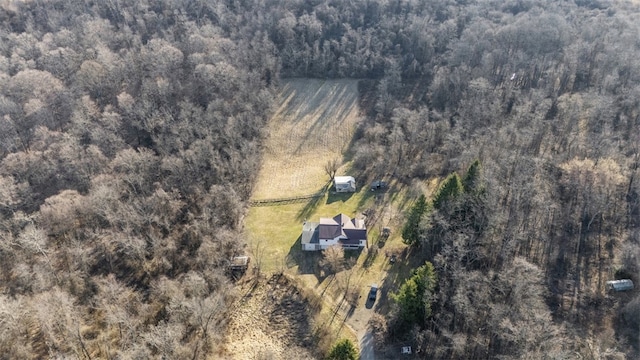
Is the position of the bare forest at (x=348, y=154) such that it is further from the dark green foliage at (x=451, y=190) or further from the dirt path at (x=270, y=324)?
the dirt path at (x=270, y=324)

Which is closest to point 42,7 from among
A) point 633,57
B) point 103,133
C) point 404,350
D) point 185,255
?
point 103,133

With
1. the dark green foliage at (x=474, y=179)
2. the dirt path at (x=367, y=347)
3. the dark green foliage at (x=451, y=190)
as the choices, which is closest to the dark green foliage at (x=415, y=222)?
the dark green foliage at (x=451, y=190)

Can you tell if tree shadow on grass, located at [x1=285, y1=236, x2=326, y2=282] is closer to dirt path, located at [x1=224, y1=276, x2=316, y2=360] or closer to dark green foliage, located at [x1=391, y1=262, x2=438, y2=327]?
dirt path, located at [x1=224, y1=276, x2=316, y2=360]

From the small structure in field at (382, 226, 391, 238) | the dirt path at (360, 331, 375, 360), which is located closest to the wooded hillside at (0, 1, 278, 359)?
the dirt path at (360, 331, 375, 360)

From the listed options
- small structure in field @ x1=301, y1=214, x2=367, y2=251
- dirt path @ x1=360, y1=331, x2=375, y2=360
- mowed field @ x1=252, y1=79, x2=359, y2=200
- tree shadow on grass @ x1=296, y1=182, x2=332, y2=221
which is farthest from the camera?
mowed field @ x1=252, y1=79, x2=359, y2=200

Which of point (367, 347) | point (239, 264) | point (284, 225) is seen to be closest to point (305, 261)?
point (284, 225)

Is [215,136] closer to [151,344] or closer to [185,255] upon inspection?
[185,255]
